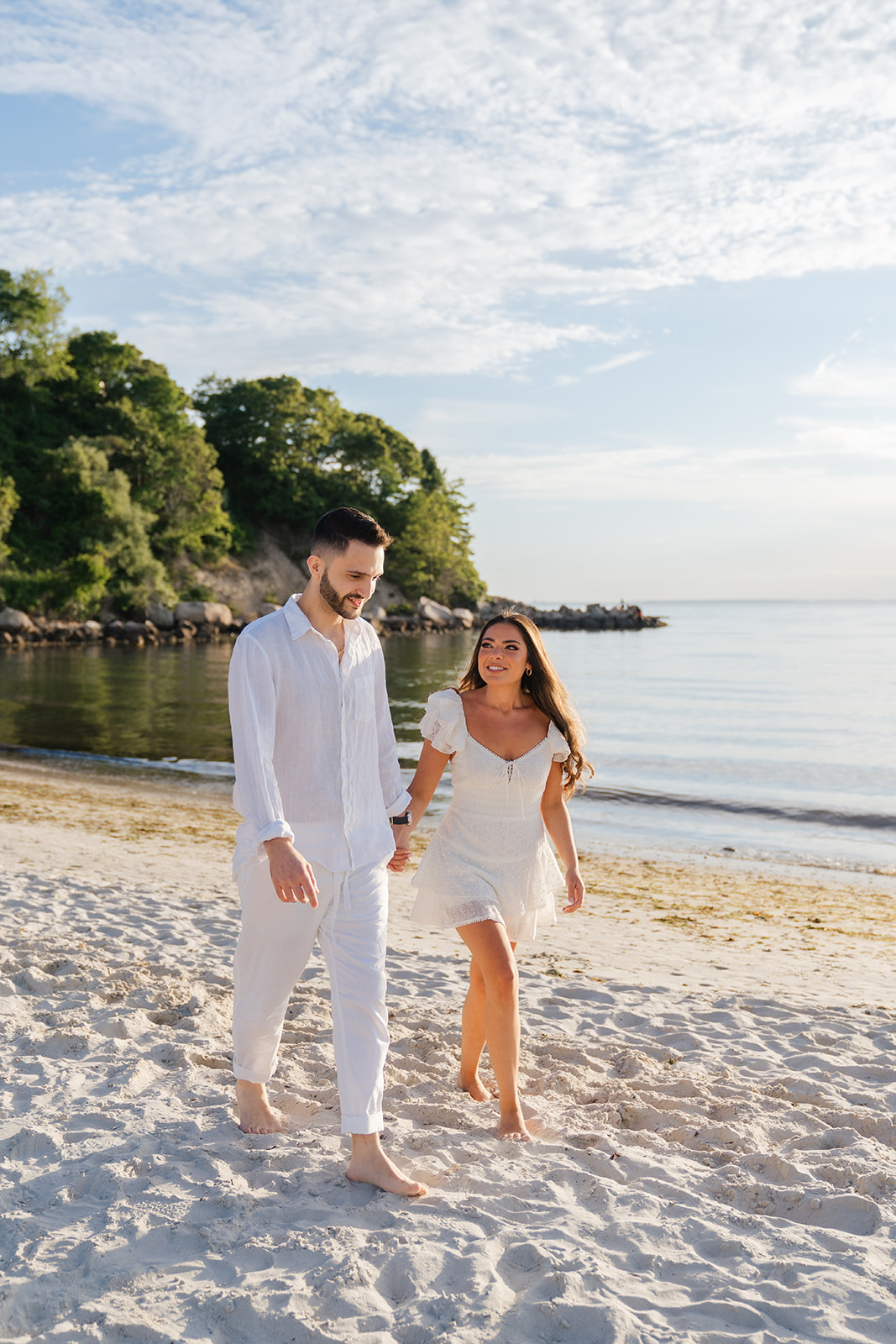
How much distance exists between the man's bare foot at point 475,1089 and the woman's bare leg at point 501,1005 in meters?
0.36

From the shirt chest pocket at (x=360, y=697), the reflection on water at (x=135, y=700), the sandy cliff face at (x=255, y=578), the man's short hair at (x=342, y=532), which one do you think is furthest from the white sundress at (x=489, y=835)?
the sandy cliff face at (x=255, y=578)

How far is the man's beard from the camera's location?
337 cm

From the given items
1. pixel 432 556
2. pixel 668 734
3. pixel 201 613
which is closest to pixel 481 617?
pixel 432 556

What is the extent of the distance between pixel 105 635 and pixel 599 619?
5100 cm

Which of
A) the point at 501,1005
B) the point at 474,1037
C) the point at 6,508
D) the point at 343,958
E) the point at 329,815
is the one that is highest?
the point at 6,508

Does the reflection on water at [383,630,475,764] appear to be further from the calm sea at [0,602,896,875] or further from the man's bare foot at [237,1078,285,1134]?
the man's bare foot at [237,1078,285,1134]

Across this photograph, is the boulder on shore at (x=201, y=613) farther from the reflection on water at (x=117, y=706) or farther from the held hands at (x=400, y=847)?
the held hands at (x=400, y=847)

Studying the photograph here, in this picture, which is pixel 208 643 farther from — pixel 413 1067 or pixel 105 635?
pixel 413 1067

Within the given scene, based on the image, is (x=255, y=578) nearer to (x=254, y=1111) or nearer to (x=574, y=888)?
(x=574, y=888)

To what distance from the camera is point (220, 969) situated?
18.9 ft

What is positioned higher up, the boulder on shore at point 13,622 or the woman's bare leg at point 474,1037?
the boulder on shore at point 13,622

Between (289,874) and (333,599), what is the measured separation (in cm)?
94

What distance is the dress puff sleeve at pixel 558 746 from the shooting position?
4.12 metres

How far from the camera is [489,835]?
399 cm
